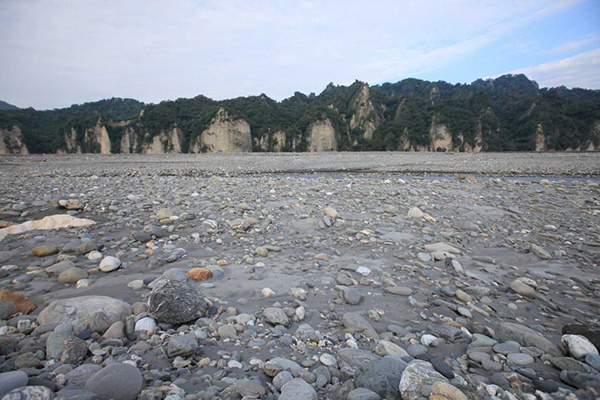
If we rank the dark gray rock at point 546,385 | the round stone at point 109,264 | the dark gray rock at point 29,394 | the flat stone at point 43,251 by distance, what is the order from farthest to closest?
the flat stone at point 43,251 → the round stone at point 109,264 → the dark gray rock at point 546,385 → the dark gray rock at point 29,394

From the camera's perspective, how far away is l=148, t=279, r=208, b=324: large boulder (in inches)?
96.3

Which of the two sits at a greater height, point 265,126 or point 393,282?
point 265,126

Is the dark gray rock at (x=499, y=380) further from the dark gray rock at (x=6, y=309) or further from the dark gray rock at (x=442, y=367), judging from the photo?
the dark gray rock at (x=6, y=309)

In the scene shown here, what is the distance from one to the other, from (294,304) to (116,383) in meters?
1.67

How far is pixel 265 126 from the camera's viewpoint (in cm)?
7325

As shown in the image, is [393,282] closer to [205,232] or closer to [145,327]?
[145,327]

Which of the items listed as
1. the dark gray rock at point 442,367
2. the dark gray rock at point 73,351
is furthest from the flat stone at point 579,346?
the dark gray rock at point 73,351

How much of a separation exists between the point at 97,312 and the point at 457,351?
314 centimetres

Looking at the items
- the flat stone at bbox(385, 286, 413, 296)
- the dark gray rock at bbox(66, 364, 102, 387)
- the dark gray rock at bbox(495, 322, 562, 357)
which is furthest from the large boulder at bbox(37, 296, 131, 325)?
the dark gray rock at bbox(495, 322, 562, 357)

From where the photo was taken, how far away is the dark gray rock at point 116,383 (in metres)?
1.55

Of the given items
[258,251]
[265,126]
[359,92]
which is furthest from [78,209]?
[359,92]

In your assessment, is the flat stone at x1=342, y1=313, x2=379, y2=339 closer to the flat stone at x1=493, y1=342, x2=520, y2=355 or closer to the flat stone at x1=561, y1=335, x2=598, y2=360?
the flat stone at x1=493, y1=342, x2=520, y2=355

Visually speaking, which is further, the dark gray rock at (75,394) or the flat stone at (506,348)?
the flat stone at (506,348)

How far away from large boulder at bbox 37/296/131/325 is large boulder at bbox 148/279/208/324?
0.87 feet
